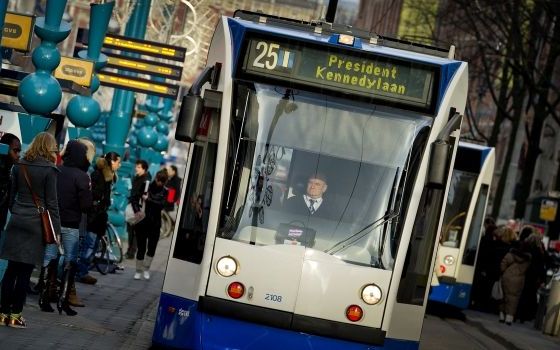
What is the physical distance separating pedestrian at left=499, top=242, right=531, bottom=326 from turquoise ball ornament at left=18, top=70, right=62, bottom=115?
12.6m

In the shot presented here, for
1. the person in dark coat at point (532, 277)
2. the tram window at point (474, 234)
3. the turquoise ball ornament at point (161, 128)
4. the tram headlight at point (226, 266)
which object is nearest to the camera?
the tram headlight at point (226, 266)

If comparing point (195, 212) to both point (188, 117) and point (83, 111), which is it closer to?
point (188, 117)

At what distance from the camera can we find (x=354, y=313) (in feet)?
39.3

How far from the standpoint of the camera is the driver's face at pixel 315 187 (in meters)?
12.1

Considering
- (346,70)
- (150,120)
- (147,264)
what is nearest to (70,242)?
(346,70)

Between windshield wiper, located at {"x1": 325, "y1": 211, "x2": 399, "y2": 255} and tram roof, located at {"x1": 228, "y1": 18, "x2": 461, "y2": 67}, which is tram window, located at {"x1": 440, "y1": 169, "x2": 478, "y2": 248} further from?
windshield wiper, located at {"x1": 325, "y1": 211, "x2": 399, "y2": 255}

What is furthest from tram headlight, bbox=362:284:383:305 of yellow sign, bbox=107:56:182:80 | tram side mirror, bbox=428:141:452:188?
yellow sign, bbox=107:56:182:80

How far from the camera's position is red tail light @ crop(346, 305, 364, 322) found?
11969mm

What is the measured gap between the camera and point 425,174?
40.1 feet

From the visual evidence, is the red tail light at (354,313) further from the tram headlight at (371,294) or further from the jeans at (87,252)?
the jeans at (87,252)

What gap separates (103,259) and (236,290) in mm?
9779

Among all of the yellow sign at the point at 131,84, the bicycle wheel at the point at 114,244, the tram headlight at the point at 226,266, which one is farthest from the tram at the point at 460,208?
the tram headlight at the point at 226,266

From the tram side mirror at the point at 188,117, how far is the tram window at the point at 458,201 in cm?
1497

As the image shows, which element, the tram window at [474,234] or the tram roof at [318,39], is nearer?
the tram roof at [318,39]
